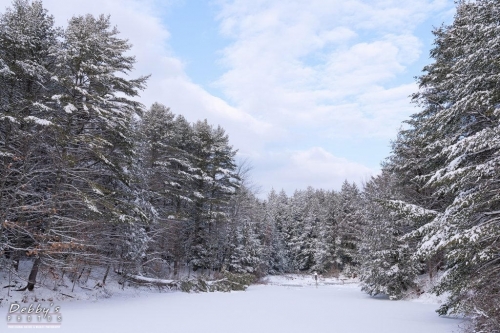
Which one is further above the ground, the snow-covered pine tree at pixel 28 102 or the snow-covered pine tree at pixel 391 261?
the snow-covered pine tree at pixel 28 102

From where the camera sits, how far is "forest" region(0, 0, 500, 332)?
29.4 feet

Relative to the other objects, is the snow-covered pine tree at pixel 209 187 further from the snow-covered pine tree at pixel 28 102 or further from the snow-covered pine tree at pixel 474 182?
the snow-covered pine tree at pixel 474 182

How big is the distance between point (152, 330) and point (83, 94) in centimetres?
1057

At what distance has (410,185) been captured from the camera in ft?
64.5

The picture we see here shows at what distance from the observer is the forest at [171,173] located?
895 centimetres

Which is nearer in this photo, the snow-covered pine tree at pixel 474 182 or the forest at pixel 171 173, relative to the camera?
the snow-covered pine tree at pixel 474 182

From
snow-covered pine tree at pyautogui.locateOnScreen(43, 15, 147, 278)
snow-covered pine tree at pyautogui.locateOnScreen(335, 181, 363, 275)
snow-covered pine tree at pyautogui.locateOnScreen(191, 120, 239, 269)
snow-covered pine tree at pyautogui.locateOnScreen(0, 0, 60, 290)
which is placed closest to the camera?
snow-covered pine tree at pyautogui.locateOnScreen(0, 0, 60, 290)

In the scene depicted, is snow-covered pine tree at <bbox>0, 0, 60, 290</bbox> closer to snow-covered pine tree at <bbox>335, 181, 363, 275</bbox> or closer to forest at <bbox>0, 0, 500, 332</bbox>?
forest at <bbox>0, 0, 500, 332</bbox>

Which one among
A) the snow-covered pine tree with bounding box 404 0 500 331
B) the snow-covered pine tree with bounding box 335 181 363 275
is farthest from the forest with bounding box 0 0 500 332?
the snow-covered pine tree with bounding box 335 181 363 275

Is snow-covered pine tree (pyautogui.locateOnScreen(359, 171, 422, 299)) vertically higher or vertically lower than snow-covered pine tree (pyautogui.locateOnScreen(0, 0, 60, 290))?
lower

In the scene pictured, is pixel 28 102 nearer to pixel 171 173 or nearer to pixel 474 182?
pixel 171 173

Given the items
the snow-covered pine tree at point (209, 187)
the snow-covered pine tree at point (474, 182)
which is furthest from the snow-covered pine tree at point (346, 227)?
the snow-covered pine tree at point (474, 182)

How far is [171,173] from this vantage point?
25.8 m

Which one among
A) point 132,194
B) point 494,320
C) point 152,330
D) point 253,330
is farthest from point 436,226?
point 132,194
